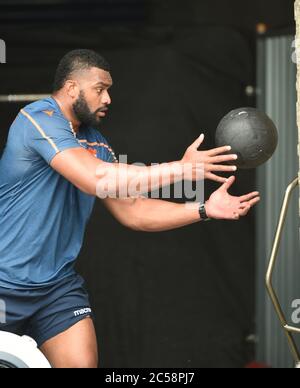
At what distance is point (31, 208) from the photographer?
5121 millimetres

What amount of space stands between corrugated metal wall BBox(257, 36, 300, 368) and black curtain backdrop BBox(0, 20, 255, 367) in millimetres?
95

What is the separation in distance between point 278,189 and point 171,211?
1815 millimetres

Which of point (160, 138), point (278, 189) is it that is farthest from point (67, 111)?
point (278, 189)

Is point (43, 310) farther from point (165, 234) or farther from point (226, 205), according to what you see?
point (165, 234)

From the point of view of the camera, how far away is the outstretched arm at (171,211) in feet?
16.4

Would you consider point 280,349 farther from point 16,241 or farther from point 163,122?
point 16,241

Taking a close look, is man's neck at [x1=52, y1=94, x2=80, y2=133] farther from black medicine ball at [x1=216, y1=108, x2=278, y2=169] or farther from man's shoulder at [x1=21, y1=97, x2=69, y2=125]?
black medicine ball at [x1=216, y1=108, x2=278, y2=169]

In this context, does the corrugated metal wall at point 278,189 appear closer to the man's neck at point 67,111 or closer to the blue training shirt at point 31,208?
the man's neck at point 67,111

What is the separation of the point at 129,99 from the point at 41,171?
1.92m

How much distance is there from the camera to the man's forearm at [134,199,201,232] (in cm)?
517

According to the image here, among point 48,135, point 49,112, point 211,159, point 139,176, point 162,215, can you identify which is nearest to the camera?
point 211,159

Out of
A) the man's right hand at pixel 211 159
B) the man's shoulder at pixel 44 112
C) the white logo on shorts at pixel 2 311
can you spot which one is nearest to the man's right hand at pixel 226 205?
the man's right hand at pixel 211 159

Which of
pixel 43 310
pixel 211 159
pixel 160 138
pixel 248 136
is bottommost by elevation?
pixel 43 310

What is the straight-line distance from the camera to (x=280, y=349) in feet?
22.8
